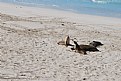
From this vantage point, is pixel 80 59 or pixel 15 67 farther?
pixel 80 59

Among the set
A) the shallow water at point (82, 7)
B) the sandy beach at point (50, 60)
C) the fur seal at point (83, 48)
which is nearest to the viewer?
the sandy beach at point (50, 60)

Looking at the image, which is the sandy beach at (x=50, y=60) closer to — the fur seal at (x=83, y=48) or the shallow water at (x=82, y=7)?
the fur seal at (x=83, y=48)

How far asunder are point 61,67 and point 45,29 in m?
6.84

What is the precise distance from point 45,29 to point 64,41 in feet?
12.4

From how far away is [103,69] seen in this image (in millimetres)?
7746

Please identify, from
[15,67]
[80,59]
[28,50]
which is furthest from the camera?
[28,50]

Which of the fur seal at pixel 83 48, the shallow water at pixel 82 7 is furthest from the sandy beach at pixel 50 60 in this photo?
the shallow water at pixel 82 7

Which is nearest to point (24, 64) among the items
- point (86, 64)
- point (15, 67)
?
point (15, 67)

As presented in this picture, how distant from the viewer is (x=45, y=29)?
1438 cm

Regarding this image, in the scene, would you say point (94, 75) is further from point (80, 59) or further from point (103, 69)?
point (80, 59)

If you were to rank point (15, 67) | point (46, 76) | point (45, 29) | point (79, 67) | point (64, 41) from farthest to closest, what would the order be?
point (45, 29) < point (64, 41) < point (79, 67) < point (15, 67) < point (46, 76)

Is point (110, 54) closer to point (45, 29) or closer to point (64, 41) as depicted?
point (64, 41)

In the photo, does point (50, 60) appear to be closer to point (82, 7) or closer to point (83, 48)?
point (83, 48)

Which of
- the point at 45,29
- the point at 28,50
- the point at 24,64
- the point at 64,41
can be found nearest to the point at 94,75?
the point at 24,64
